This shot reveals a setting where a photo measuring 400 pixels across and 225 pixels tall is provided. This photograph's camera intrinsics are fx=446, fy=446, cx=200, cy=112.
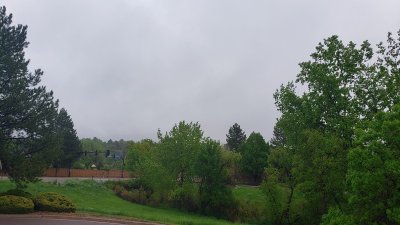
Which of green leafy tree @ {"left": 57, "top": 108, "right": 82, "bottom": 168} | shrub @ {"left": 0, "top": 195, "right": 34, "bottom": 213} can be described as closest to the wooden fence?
green leafy tree @ {"left": 57, "top": 108, "right": 82, "bottom": 168}

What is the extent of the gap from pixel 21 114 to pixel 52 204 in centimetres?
827

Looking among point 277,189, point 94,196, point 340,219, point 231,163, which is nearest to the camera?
point 340,219

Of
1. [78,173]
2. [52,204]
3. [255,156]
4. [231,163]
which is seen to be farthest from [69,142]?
[52,204]

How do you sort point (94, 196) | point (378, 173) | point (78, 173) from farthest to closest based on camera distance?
point (78, 173)
point (94, 196)
point (378, 173)

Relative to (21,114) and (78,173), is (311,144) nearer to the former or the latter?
(21,114)

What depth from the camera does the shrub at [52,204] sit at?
30.1m

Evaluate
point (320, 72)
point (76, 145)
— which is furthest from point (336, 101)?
point (76, 145)

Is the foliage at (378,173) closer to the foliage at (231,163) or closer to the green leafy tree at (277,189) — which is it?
the green leafy tree at (277,189)

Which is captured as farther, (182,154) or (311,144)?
(182,154)

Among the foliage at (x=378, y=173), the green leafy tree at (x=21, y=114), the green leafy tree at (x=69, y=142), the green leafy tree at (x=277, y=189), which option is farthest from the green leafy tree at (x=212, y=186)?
the green leafy tree at (x=69, y=142)

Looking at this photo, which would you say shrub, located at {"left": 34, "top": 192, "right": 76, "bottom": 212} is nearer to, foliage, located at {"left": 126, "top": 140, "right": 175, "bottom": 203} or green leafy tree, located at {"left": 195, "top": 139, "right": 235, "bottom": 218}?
foliage, located at {"left": 126, "top": 140, "right": 175, "bottom": 203}

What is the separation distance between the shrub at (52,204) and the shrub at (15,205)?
0.88 m

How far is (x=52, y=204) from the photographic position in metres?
30.3

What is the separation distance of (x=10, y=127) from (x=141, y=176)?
21.2m
